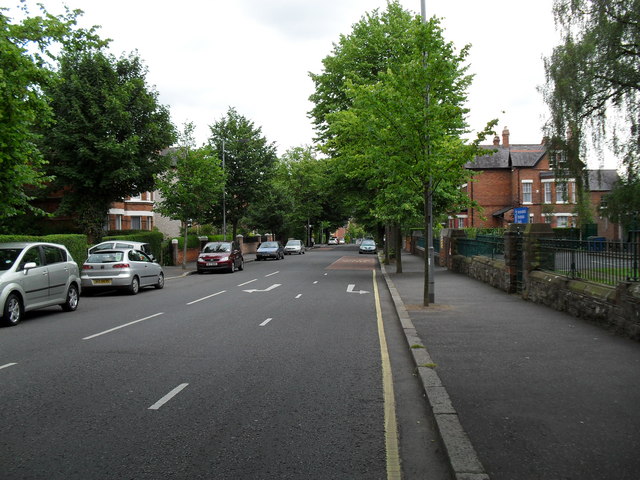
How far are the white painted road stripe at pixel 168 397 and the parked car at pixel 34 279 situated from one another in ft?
20.4

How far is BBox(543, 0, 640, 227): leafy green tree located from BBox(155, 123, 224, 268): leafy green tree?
17.0 meters

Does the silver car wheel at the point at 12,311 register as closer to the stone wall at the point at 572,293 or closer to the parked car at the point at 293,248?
the stone wall at the point at 572,293

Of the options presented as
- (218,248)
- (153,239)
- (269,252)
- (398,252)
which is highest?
(153,239)

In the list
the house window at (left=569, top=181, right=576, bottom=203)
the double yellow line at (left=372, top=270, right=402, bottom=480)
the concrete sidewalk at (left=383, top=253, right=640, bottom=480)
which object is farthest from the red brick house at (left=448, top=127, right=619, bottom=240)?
the double yellow line at (left=372, top=270, right=402, bottom=480)

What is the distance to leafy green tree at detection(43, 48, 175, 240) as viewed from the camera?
25.3 m

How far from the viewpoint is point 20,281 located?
10531 mm

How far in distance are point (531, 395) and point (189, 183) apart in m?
24.4

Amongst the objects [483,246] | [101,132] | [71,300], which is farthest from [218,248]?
[71,300]

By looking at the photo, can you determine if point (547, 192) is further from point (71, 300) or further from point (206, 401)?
point (206, 401)

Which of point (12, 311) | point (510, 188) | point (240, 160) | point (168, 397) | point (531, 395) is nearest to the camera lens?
point (531, 395)

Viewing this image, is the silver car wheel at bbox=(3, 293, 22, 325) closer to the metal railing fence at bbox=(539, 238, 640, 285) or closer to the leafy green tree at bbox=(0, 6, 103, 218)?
the leafy green tree at bbox=(0, 6, 103, 218)

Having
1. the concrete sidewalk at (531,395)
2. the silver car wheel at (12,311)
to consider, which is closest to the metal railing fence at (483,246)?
the concrete sidewalk at (531,395)

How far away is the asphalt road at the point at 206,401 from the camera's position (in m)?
3.76

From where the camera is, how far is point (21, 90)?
38.2ft
